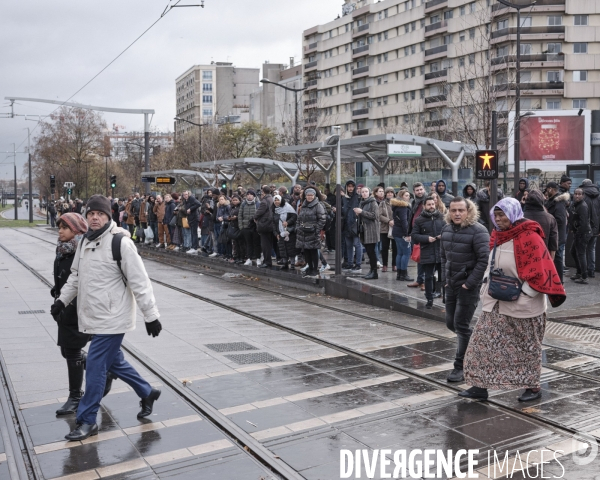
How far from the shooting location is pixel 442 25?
79562 millimetres

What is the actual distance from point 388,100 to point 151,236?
215ft

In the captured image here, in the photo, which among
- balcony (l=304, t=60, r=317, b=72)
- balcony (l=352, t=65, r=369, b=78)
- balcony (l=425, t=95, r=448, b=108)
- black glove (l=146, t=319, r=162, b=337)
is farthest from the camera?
balcony (l=304, t=60, r=317, b=72)

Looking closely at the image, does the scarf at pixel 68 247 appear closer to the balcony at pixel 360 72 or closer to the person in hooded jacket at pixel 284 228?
the person in hooded jacket at pixel 284 228

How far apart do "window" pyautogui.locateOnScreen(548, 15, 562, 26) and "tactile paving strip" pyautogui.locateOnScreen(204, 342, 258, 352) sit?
6961 centimetres

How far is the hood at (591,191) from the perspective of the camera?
608 inches

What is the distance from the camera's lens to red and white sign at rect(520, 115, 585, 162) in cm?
4809

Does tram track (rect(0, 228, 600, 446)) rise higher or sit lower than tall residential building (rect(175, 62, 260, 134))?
lower

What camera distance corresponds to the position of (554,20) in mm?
72062

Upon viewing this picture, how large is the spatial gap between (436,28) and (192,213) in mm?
62716

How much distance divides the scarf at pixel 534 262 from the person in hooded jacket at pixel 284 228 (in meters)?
10.8

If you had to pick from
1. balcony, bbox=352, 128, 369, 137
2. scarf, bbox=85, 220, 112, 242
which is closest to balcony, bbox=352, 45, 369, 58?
balcony, bbox=352, 128, 369, 137

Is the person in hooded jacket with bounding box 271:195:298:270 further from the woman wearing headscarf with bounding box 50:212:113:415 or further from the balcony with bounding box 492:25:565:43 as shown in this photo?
the balcony with bounding box 492:25:565:43

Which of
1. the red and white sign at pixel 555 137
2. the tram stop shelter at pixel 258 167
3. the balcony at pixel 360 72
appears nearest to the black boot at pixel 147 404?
the tram stop shelter at pixel 258 167

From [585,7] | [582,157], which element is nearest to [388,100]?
[585,7]
